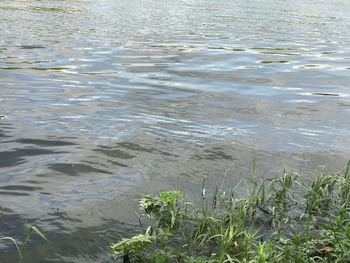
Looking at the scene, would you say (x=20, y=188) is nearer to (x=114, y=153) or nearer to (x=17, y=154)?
(x=17, y=154)

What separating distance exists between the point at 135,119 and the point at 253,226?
385 centimetres

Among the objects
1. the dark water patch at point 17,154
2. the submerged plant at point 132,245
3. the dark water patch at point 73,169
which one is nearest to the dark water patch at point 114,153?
the dark water patch at point 73,169

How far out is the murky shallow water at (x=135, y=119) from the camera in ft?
17.6

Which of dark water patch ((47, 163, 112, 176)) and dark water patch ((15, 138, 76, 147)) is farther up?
dark water patch ((15, 138, 76, 147))

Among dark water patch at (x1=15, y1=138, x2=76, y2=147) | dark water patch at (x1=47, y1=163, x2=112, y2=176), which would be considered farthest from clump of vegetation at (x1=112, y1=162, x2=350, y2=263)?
dark water patch at (x1=15, y1=138, x2=76, y2=147)

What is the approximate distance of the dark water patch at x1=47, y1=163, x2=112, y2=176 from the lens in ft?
20.2

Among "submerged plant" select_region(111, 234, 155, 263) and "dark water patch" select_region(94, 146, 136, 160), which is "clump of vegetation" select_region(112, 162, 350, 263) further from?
"dark water patch" select_region(94, 146, 136, 160)

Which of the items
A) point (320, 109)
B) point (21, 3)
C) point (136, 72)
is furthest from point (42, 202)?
point (21, 3)

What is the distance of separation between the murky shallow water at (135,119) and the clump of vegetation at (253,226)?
413mm

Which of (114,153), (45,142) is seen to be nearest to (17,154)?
(45,142)

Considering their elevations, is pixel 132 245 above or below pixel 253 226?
above

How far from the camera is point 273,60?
14.8 metres

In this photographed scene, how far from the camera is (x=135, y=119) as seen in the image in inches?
330

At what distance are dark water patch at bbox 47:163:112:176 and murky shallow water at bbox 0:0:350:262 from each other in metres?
0.01
